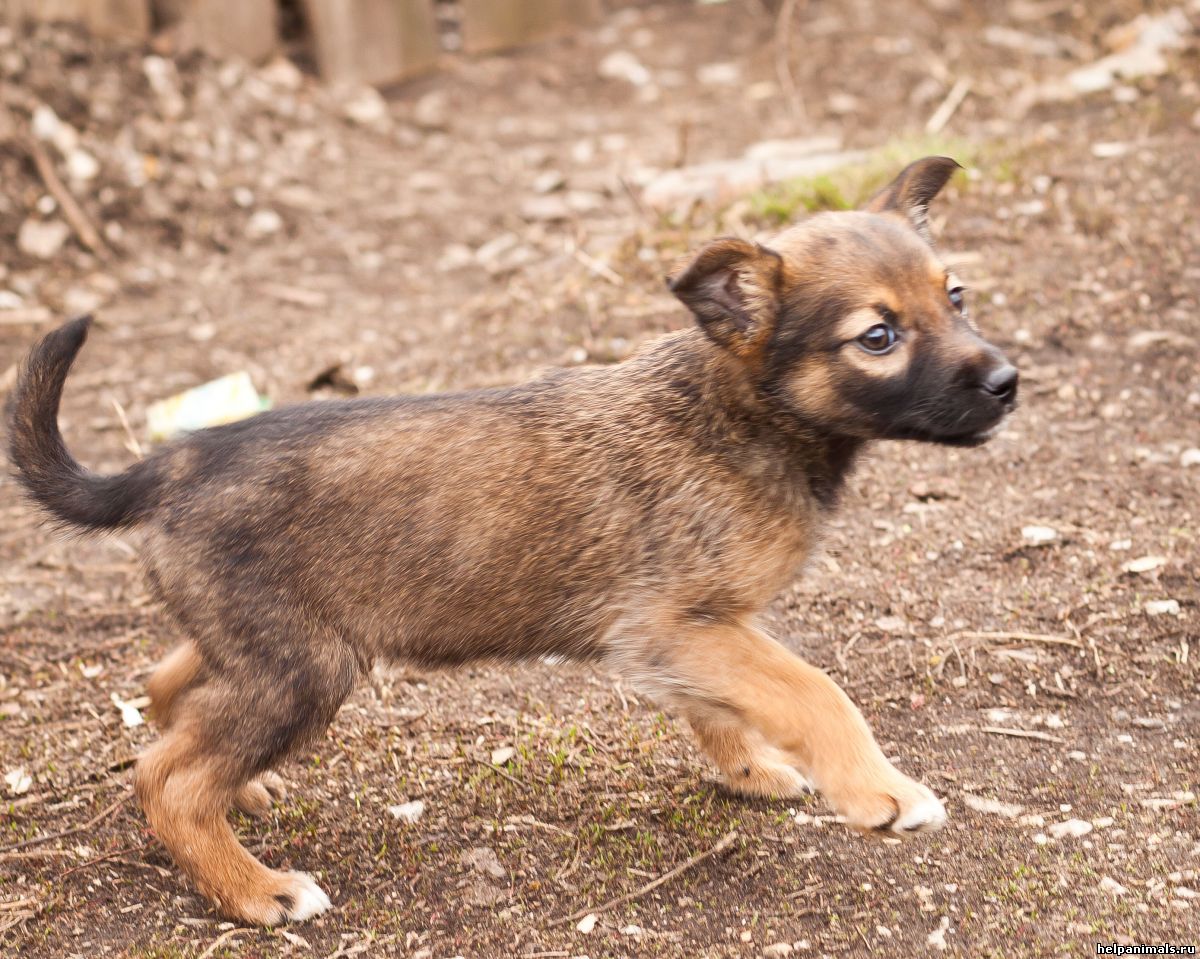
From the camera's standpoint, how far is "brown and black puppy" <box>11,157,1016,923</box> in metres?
4.21

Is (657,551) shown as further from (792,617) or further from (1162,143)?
(1162,143)

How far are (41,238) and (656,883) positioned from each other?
297 inches

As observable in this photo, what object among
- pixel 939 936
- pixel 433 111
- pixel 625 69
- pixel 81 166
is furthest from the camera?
pixel 625 69

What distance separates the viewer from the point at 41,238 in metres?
9.96

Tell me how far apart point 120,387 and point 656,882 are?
5435 millimetres

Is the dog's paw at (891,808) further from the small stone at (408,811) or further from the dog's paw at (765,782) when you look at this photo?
the small stone at (408,811)

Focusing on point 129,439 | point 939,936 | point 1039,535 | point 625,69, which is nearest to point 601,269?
point 129,439

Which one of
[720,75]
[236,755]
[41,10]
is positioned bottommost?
[720,75]

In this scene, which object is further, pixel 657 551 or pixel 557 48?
pixel 557 48

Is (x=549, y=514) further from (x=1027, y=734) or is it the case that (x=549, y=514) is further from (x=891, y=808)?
(x=1027, y=734)

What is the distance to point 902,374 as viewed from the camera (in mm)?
4258

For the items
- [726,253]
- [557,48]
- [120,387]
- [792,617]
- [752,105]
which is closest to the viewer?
[726,253]

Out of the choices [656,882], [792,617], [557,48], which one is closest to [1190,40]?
[557,48]

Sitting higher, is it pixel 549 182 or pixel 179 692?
pixel 179 692
